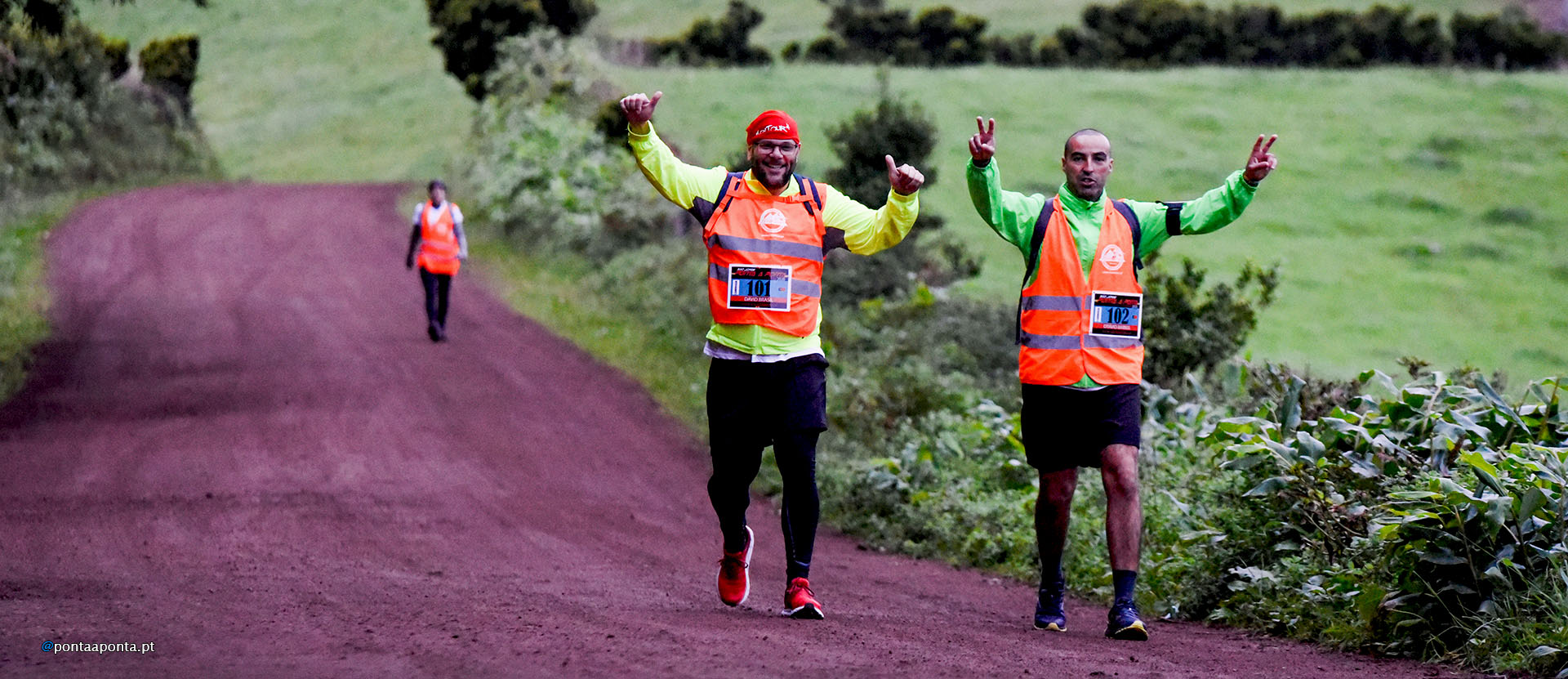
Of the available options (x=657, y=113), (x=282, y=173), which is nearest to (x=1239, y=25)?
(x=657, y=113)

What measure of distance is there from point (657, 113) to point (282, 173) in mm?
17862

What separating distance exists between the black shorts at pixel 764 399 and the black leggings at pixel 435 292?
1188 centimetres

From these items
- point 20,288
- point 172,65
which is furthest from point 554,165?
point 172,65

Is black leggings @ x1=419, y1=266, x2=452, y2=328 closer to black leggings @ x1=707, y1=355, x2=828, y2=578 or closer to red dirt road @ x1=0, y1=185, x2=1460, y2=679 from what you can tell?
red dirt road @ x1=0, y1=185, x2=1460, y2=679

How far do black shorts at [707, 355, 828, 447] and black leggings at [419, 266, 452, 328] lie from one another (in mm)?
11878

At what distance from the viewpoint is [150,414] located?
13.8 m

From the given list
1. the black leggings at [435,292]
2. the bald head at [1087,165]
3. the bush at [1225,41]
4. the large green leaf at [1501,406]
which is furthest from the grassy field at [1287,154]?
the bald head at [1087,165]

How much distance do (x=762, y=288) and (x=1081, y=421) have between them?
1449mm

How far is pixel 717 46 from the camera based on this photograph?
52.2 meters

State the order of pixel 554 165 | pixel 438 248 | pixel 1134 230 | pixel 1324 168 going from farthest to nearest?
1. pixel 1324 168
2. pixel 554 165
3. pixel 438 248
4. pixel 1134 230

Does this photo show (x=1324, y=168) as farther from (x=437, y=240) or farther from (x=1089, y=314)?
(x=1089, y=314)

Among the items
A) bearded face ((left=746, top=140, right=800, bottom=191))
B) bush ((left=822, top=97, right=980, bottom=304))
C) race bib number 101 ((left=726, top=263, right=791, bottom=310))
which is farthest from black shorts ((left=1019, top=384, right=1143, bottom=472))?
bush ((left=822, top=97, right=980, bottom=304))

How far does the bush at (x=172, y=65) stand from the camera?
147 feet

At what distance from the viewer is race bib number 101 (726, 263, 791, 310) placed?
6.68 metres
